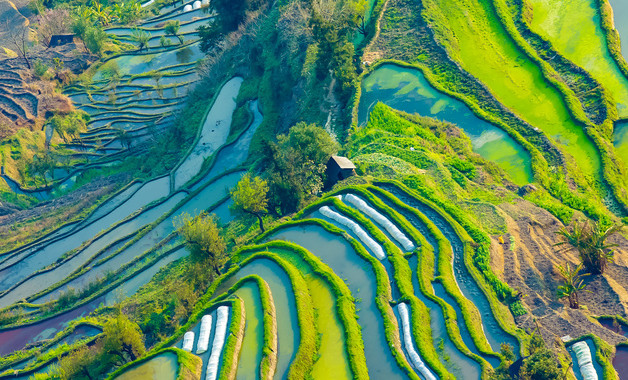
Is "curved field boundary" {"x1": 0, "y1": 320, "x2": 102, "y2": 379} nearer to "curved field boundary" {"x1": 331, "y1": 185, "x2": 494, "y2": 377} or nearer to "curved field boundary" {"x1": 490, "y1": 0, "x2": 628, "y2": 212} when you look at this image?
"curved field boundary" {"x1": 331, "y1": 185, "x2": 494, "y2": 377}

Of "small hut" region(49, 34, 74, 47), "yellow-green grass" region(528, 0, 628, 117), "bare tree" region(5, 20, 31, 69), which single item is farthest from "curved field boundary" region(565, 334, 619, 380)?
"small hut" region(49, 34, 74, 47)

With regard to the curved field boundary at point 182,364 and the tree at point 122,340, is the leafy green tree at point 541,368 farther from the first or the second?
the tree at point 122,340

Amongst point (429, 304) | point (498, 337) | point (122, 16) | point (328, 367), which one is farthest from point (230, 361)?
point (122, 16)

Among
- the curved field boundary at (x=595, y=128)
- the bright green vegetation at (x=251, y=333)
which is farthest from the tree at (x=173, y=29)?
the bright green vegetation at (x=251, y=333)

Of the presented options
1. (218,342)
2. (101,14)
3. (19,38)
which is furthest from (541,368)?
(19,38)

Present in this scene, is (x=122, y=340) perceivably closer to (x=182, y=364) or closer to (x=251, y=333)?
(x=182, y=364)

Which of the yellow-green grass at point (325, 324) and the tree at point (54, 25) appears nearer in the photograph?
the yellow-green grass at point (325, 324)
